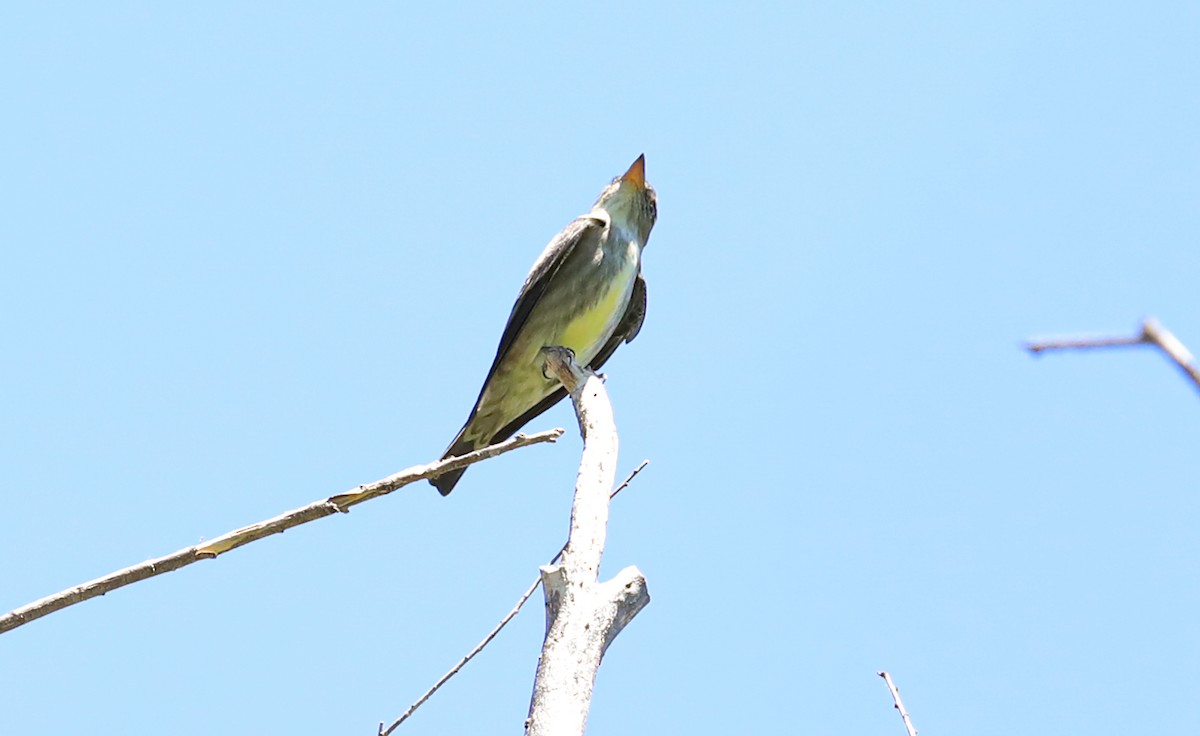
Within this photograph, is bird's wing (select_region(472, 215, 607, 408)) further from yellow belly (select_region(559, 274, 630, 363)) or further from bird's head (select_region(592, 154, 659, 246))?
bird's head (select_region(592, 154, 659, 246))

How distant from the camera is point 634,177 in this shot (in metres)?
7.87

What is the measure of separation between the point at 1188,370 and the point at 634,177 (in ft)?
23.7

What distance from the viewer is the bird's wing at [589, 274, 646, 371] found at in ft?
25.1

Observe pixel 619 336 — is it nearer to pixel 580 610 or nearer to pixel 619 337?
pixel 619 337

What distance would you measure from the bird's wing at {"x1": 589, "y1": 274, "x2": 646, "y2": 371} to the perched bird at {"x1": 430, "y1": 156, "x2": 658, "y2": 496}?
146 millimetres

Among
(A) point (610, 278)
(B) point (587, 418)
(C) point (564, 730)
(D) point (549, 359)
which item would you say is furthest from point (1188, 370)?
(A) point (610, 278)

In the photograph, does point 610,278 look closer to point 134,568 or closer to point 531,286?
point 531,286

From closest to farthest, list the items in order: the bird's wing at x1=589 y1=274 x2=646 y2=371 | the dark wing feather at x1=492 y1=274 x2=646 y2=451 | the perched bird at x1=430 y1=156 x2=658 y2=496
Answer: the perched bird at x1=430 y1=156 x2=658 y2=496, the dark wing feather at x1=492 y1=274 x2=646 y2=451, the bird's wing at x1=589 y1=274 x2=646 y2=371

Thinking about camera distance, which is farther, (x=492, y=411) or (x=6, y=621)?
(x=492, y=411)

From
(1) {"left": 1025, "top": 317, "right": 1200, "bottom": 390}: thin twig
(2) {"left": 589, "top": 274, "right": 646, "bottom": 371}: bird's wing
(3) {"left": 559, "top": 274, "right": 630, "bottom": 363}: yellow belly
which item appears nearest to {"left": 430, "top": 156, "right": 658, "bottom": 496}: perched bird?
(3) {"left": 559, "top": 274, "right": 630, "bottom": 363}: yellow belly

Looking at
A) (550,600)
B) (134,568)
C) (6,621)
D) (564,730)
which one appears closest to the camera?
(6,621)

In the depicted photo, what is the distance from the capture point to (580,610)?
271cm

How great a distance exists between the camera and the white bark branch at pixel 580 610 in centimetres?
243

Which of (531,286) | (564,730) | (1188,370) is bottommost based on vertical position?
(1188,370)
